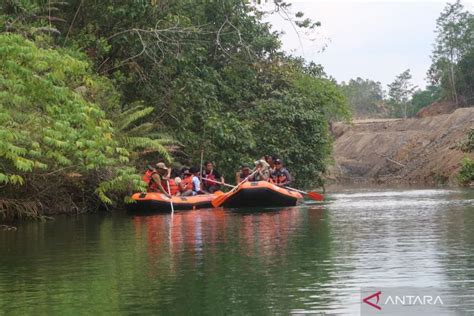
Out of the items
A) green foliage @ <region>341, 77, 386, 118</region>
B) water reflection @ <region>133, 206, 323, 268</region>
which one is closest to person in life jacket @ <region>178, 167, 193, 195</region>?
water reflection @ <region>133, 206, 323, 268</region>

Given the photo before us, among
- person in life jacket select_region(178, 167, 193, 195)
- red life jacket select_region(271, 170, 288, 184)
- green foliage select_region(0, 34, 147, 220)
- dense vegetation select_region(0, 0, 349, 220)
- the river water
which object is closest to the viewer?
the river water

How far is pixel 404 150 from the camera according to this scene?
64.9 m

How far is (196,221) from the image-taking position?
20938mm

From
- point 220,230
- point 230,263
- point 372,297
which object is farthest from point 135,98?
point 372,297

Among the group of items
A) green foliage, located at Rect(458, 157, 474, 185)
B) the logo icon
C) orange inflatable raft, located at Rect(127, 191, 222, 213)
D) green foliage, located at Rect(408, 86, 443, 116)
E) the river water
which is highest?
green foliage, located at Rect(408, 86, 443, 116)

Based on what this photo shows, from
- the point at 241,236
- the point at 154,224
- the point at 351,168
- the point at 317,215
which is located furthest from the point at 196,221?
the point at 351,168

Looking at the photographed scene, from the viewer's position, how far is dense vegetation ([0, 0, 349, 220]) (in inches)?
755

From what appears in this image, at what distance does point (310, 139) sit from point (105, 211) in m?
12.9

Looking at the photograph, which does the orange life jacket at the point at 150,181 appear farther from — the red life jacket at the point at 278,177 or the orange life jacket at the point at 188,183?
the red life jacket at the point at 278,177

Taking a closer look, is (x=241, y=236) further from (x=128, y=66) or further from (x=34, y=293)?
(x=128, y=66)

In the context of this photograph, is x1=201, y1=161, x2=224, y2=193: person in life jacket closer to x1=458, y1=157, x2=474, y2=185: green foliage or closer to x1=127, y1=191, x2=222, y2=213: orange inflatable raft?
x1=127, y1=191, x2=222, y2=213: orange inflatable raft

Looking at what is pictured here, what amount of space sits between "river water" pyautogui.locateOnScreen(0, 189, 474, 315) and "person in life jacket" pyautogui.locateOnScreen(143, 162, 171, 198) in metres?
3.42

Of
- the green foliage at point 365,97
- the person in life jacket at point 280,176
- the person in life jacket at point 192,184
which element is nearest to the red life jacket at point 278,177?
the person in life jacket at point 280,176

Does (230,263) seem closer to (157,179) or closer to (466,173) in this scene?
(157,179)
